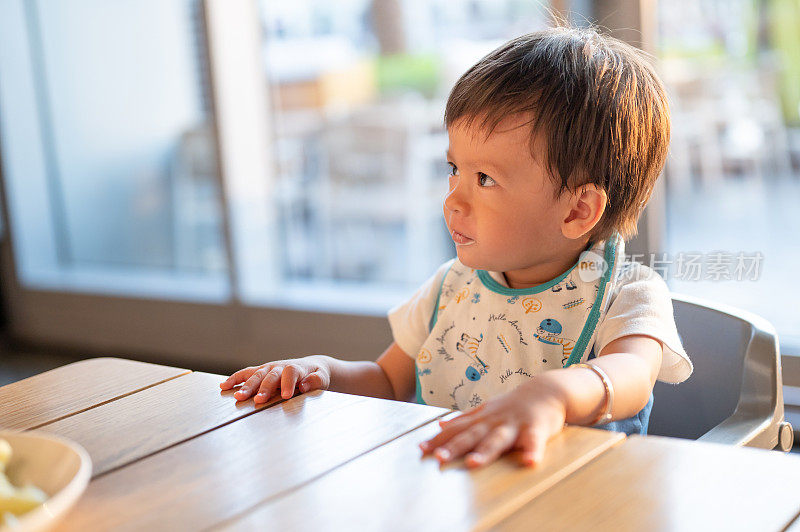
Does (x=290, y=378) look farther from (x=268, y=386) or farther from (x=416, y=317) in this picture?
(x=416, y=317)

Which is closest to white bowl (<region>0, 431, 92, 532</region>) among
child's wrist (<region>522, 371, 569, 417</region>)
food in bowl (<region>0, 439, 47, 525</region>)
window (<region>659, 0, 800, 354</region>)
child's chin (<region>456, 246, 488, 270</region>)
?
food in bowl (<region>0, 439, 47, 525</region>)

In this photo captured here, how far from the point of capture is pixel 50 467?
71 centimetres

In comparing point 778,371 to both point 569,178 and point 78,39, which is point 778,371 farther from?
point 78,39

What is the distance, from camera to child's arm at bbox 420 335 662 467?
75cm

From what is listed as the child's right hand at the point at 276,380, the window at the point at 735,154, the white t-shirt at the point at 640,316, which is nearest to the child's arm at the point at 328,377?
the child's right hand at the point at 276,380

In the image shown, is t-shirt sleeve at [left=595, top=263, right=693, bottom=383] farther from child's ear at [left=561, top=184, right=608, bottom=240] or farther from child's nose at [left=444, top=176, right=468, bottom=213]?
child's nose at [left=444, top=176, right=468, bottom=213]

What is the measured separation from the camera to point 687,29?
2512mm

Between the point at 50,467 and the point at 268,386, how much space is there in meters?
0.31

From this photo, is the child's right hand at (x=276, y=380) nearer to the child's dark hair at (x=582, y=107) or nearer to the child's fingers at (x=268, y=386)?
the child's fingers at (x=268, y=386)

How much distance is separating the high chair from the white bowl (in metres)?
0.72

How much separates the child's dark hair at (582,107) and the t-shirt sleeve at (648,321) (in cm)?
13

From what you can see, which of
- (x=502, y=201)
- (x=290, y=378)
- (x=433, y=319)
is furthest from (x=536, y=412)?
(x=433, y=319)

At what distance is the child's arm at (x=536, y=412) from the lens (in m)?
0.75

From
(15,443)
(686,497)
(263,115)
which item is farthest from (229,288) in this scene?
(686,497)
